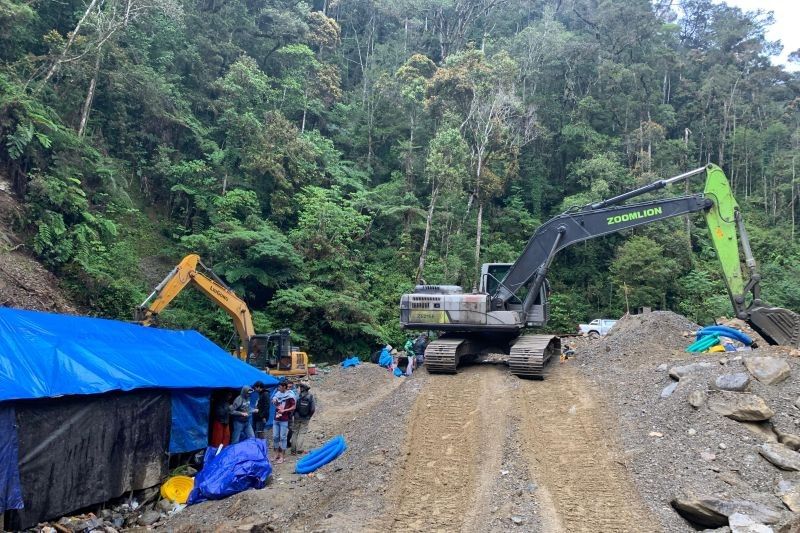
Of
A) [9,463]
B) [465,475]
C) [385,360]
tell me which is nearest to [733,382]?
[465,475]

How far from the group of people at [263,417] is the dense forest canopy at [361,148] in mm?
9757

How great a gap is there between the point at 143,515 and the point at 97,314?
38.0 ft

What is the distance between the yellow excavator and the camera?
13000 mm

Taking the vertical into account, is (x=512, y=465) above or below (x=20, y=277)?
below

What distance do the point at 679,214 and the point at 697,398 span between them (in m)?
5.46

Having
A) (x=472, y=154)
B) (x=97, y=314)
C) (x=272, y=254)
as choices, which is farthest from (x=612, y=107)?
(x=97, y=314)

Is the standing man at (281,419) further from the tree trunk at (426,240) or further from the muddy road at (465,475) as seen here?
the tree trunk at (426,240)

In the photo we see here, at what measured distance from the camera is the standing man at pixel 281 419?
419 inches

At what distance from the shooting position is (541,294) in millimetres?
14547

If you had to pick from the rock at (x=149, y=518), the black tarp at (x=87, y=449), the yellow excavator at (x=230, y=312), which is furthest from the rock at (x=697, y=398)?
the yellow excavator at (x=230, y=312)

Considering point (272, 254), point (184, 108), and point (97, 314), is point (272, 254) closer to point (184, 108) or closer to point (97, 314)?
point (97, 314)

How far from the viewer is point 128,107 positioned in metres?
26.1

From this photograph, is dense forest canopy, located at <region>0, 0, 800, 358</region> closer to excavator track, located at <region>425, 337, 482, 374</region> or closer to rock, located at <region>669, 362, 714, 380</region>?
excavator track, located at <region>425, 337, 482, 374</region>

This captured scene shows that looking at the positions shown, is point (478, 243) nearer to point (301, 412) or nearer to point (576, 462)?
point (301, 412)
